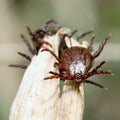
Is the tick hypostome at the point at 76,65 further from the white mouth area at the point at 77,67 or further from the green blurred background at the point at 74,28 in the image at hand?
the green blurred background at the point at 74,28

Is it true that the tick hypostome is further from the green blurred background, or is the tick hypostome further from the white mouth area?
the green blurred background

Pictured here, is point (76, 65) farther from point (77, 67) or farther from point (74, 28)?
point (74, 28)

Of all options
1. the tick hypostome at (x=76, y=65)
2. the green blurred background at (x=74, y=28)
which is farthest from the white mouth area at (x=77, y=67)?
the green blurred background at (x=74, y=28)

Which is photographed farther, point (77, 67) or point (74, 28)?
point (74, 28)

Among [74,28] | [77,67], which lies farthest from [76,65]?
[74,28]

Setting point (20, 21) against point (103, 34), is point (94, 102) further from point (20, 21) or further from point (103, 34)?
point (20, 21)

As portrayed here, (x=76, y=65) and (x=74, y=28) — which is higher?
(x=74, y=28)

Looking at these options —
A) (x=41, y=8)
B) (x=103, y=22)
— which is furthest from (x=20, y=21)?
(x=103, y=22)
